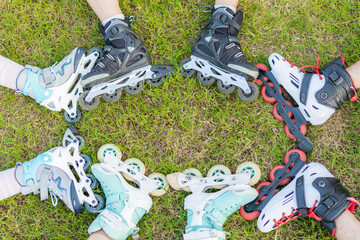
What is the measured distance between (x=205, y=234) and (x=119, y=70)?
168 cm

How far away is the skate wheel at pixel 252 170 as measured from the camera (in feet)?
9.78

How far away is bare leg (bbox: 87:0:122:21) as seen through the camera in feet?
9.84

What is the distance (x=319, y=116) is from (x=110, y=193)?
2.03 metres

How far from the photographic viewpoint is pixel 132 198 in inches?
116

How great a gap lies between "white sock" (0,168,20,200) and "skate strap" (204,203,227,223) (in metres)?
1.77

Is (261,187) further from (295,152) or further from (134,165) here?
(134,165)

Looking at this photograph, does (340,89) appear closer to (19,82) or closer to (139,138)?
(139,138)

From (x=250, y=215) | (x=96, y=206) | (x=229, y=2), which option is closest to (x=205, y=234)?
(x=250, y=215)

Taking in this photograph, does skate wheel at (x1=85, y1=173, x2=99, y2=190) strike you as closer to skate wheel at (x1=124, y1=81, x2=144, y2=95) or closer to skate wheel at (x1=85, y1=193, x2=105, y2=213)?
Answer: skate wheel at (x1=85, y1=193, x2=105, y2=213)

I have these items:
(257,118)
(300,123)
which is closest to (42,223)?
(257,118)

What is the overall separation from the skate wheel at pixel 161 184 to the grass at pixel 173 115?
0.07 m

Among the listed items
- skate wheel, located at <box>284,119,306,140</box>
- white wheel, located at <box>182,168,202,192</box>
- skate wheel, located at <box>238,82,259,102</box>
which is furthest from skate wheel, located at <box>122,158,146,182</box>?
skate wheel, located at <box>284,119,306,140</box>

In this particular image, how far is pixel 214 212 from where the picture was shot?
9.34ft

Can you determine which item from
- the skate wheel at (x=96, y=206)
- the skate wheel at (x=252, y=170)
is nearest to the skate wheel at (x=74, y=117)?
the skate wheel at (x=96, y=206)
